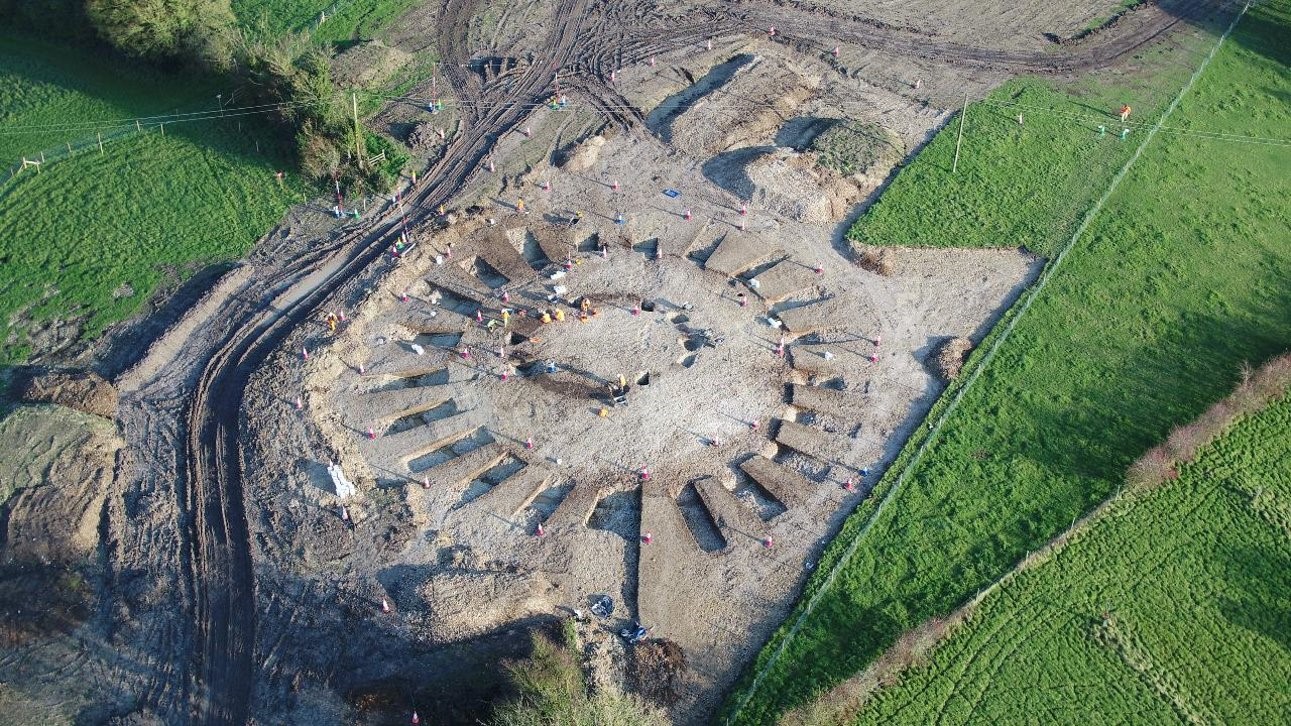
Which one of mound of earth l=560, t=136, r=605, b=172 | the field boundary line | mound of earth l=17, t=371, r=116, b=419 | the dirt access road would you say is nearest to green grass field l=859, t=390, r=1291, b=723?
the field boundary line

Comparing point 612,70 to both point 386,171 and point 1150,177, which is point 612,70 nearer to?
point 386,171

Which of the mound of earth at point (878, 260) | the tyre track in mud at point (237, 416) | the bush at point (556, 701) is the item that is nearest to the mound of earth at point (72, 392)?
the tyre track in mud at point (237, 416)

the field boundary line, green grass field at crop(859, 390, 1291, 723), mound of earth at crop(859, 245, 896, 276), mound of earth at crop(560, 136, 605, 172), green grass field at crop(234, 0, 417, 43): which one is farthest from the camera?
green grass field at crop(234, 0, 417, 43)

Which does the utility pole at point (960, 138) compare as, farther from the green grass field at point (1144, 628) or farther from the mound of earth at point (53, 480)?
the mound of earth at point (53, 480)

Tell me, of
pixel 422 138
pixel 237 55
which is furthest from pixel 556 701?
pixel 237 55

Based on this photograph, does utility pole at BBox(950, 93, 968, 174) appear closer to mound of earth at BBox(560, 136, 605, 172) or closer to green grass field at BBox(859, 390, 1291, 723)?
mound of earth at BBox(560, 136, 605, 172)
